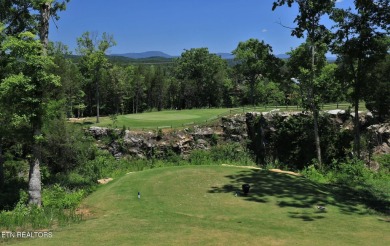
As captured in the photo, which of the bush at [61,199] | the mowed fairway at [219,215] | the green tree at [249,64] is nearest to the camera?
the mowed fairway at [219,215]

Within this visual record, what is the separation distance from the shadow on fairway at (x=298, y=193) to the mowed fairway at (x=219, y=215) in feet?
0.13

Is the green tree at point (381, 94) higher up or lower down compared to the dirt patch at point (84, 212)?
higher up

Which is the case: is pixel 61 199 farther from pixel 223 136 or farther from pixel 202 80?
pixel 202 80

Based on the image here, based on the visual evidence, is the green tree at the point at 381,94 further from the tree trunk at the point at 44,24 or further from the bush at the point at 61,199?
the tree trunk at the point at 44,24

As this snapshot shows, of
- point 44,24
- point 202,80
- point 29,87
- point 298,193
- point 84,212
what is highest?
point 202,80

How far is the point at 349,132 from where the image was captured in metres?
33.0

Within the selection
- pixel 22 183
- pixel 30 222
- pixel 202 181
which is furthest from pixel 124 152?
pixel 30 222

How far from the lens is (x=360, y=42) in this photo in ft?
79.4

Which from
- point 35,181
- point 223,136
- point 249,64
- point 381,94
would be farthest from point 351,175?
point 249,64

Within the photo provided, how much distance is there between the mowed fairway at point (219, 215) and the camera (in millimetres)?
9578

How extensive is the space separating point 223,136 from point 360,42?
1869 cm

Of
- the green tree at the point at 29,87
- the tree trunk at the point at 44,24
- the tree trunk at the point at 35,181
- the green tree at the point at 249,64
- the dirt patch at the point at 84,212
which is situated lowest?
the dirt patch at the point at 84,212

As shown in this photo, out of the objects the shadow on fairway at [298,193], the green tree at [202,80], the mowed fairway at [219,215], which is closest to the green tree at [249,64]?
the green tree at [202,80]

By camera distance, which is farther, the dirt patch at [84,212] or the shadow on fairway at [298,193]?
the shadow on fairway at [298,193]
